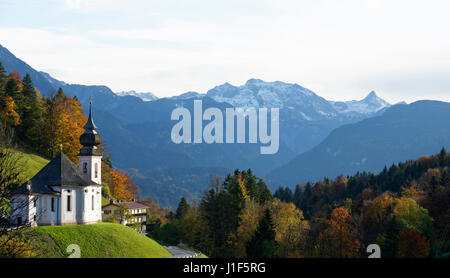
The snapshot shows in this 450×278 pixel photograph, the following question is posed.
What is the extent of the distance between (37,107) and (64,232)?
132ft

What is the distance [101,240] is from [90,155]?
16.3 meters

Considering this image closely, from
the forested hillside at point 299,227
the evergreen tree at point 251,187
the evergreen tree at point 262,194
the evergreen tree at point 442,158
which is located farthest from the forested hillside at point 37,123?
the evergreen tree at point 442,158

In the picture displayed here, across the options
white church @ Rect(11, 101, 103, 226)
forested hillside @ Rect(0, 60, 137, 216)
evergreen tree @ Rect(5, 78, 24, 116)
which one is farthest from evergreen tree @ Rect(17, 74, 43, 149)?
white church @ Rect(11, 101, 103, 226)

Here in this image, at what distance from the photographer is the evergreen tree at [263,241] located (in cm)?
9288

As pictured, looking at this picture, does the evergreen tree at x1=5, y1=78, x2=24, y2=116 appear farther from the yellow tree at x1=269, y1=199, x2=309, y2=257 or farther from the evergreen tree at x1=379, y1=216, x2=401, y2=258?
the evergreen tree at x1=379, y1=216, x2=401, y2=258

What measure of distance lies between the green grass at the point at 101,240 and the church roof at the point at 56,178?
5.43 metres

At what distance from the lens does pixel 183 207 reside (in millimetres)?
137375

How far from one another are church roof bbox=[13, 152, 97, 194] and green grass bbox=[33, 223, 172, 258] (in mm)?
5431

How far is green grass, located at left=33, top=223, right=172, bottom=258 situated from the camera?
2702 inches

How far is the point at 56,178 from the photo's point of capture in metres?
75.0

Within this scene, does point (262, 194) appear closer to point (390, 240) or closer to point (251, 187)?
point (251, 187)

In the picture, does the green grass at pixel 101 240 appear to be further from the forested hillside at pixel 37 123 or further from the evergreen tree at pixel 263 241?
the forested hillside at pixel 37 123
